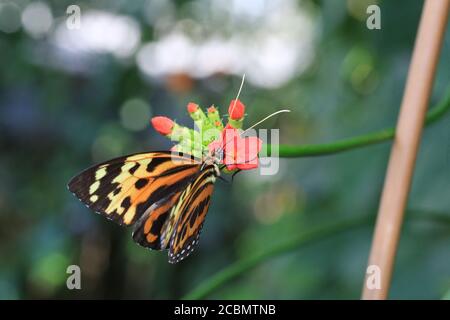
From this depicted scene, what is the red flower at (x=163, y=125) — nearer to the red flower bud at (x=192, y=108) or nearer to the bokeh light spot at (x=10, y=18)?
the red flower bud at (x=192, y=108)

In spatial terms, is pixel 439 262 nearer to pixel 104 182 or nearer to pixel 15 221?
pixel 104 182

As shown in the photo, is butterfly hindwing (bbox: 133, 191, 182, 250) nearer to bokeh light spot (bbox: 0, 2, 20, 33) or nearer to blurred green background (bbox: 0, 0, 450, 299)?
blurred green background (bbox: 0, 0, 450, 299)

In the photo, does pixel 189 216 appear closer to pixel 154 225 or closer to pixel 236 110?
pixel 154 225

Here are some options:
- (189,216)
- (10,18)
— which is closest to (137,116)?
(10,18)

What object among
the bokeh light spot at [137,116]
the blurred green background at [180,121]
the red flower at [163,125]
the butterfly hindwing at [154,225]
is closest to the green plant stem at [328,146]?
the red flower at [163,125]

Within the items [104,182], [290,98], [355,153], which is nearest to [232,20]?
[290,98]
